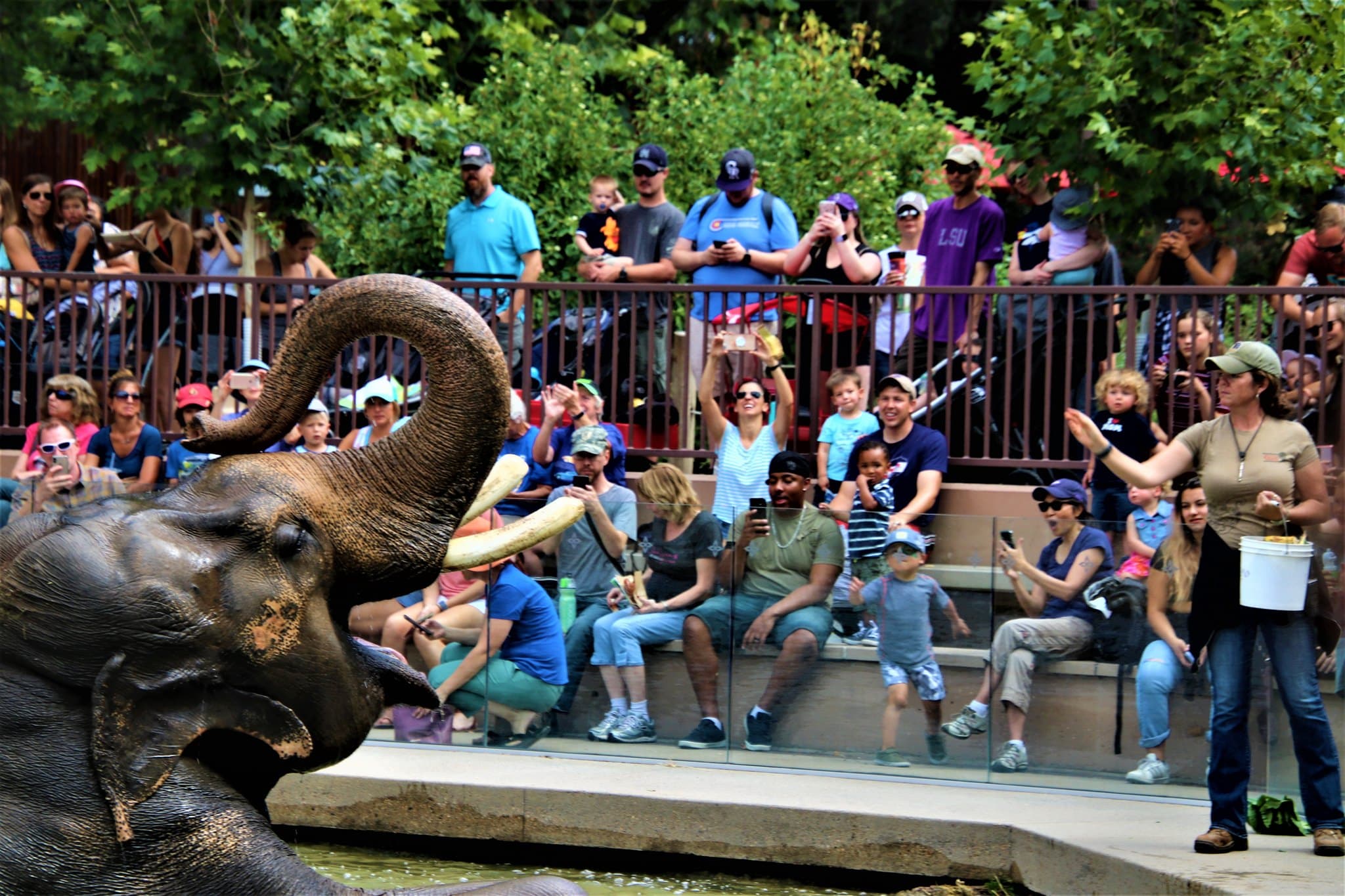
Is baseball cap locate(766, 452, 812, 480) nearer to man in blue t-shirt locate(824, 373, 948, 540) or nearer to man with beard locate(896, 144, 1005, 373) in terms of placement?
man in blue t-shirt locate(824, 373, 948, 540)

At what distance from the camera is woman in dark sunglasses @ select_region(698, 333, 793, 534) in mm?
9906

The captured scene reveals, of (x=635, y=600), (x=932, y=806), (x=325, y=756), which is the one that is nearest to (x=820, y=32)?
(x=635, y=600)

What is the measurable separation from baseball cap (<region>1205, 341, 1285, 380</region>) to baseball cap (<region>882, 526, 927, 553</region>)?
1.76 m

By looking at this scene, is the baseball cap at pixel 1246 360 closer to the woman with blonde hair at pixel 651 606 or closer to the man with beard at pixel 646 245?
the woman with blonde hair at pixel 651 606

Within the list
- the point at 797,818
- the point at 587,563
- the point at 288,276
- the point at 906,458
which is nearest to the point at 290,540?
the point at 797,818

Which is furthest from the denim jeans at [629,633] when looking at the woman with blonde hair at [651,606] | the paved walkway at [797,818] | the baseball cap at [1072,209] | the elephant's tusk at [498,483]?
the elephant's tusk at [498,483]

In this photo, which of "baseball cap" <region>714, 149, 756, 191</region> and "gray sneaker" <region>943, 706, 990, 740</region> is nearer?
"gray sneaker" <region>943, 706, 990, 740</region>

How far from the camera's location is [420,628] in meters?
8.97

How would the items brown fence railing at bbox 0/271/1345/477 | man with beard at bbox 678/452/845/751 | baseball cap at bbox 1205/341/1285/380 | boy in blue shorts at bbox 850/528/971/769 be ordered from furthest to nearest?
brown fence railing at bbox 0/271/1345/477
man with beard at bbox 678/452/845/751
boy in blue shorts at bbox 850/528/971/769
baseball cap at bbox 1205/341/1285/380

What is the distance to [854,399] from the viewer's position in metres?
10.0

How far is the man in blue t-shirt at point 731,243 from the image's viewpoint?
36.0ft

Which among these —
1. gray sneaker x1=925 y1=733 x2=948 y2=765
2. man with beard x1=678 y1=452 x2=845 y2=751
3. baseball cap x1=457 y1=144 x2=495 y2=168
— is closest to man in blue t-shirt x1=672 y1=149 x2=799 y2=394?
baseball cap x1=457 y1=144 x2=495 y2=168

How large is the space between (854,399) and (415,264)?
6846mm

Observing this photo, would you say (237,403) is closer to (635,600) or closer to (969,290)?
(635,600)
